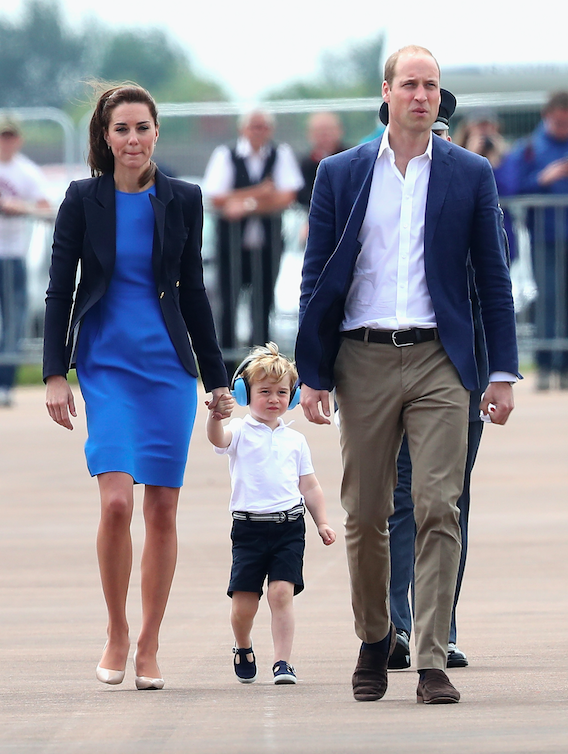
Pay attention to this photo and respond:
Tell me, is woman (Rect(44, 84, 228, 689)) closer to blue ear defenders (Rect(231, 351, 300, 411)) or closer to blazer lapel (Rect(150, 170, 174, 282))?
blazer lapel (Rect(150, 170, 174, 282))

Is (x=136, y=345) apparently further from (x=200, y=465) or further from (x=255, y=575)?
(x=200, y=465)

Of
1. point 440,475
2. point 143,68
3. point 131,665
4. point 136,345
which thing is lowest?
point 131,665

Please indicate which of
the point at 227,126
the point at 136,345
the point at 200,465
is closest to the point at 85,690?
the point at 136,345

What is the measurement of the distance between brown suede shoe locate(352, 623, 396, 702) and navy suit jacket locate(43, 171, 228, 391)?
3.51ft

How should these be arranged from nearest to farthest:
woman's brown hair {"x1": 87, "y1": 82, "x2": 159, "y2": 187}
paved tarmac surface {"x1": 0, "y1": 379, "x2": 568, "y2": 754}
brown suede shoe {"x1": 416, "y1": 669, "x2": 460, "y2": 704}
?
paved tarmac surface {"x1": 0, "y1": 379, "x2": 568, "y2": 754}, brown suede shoe {"x1": 416, "y1": 669, "x2": 460, "y2": 704}, woman's brown hair {"x1": 87, "y1": 82, "x2": 159, "y2": 187}

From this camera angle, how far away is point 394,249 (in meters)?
5.20

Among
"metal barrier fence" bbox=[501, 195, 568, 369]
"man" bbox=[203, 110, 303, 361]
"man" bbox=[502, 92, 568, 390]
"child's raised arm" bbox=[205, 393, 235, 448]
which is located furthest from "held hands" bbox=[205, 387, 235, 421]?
"man" bbox=[502, 92, 568, 390]

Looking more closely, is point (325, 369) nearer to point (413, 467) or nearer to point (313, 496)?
point (413, 467)

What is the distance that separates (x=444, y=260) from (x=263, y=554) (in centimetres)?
118

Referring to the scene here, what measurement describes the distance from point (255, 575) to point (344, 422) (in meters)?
0.68

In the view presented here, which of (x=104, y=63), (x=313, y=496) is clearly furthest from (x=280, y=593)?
(x=104, y=63)

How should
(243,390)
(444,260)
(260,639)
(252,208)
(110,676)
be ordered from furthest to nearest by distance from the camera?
(252,208)
(260,639)
(243,390)
(110,676)
(444,260)

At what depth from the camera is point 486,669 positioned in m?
5.69

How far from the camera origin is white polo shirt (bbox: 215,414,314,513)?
566cm
